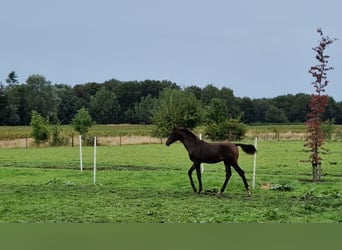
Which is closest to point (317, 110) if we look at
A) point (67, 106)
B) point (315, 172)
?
point (315, 172)

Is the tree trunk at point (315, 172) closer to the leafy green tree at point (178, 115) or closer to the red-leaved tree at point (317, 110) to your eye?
the red-leaved tree at point (317, 110)

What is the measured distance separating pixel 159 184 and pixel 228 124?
27.6 meters

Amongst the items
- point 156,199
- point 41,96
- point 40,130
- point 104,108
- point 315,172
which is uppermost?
point 41,96

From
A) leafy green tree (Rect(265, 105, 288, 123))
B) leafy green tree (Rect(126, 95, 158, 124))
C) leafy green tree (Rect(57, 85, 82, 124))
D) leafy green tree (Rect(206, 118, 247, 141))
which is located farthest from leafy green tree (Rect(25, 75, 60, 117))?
leafy green tree (Rect(206, 118, 247, 141))

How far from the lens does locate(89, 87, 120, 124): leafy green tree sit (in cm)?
9750

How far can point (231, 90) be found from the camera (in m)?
100

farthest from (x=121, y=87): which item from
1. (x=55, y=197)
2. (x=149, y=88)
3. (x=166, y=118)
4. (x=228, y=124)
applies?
(x=55, y=197)

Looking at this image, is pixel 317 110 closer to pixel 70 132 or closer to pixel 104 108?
pixel 70 132

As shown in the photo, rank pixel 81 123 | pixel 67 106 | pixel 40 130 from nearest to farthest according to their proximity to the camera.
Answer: pixel 40 130 < pixel 81 123 < pixel 67 106

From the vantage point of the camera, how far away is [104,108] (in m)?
98.4

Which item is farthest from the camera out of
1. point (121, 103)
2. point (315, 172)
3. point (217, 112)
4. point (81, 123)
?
point (121, 103)

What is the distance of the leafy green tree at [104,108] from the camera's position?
9750 cm

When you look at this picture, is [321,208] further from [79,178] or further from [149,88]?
[149,88]

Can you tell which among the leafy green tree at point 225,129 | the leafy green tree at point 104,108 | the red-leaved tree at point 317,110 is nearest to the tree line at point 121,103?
the leafy green tree at point 104,108
